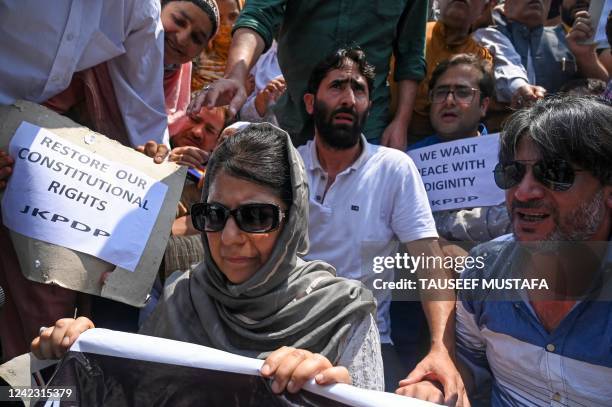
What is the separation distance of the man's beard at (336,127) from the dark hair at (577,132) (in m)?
1.28

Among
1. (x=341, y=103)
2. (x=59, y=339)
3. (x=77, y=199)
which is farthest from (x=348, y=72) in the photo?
(x=59, y=339)

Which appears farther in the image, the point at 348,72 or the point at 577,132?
the point at 348,72

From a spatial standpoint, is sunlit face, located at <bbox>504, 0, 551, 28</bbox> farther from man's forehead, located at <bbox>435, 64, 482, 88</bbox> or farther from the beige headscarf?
the beige headscarf

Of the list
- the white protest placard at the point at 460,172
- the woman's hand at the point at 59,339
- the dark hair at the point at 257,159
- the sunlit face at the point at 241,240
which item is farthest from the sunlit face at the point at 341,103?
the woman's hand at the point at 59,339

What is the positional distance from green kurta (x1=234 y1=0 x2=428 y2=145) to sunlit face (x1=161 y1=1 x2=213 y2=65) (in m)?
0.22

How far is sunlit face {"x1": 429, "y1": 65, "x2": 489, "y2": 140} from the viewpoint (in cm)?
408

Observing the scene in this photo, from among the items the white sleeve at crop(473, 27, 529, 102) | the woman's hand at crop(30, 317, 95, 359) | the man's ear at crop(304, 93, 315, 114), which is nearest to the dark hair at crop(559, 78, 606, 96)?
the white sleeve at crop(473, 27, 529, 102)

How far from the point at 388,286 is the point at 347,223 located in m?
0.33

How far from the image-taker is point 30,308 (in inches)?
109

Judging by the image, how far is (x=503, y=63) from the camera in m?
4.65

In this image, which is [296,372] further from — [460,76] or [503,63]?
[503,63]

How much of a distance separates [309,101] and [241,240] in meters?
1.75

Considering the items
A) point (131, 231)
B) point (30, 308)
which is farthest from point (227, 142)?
point (30, 308)

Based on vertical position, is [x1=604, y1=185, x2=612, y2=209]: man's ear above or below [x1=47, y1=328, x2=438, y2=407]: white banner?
above
